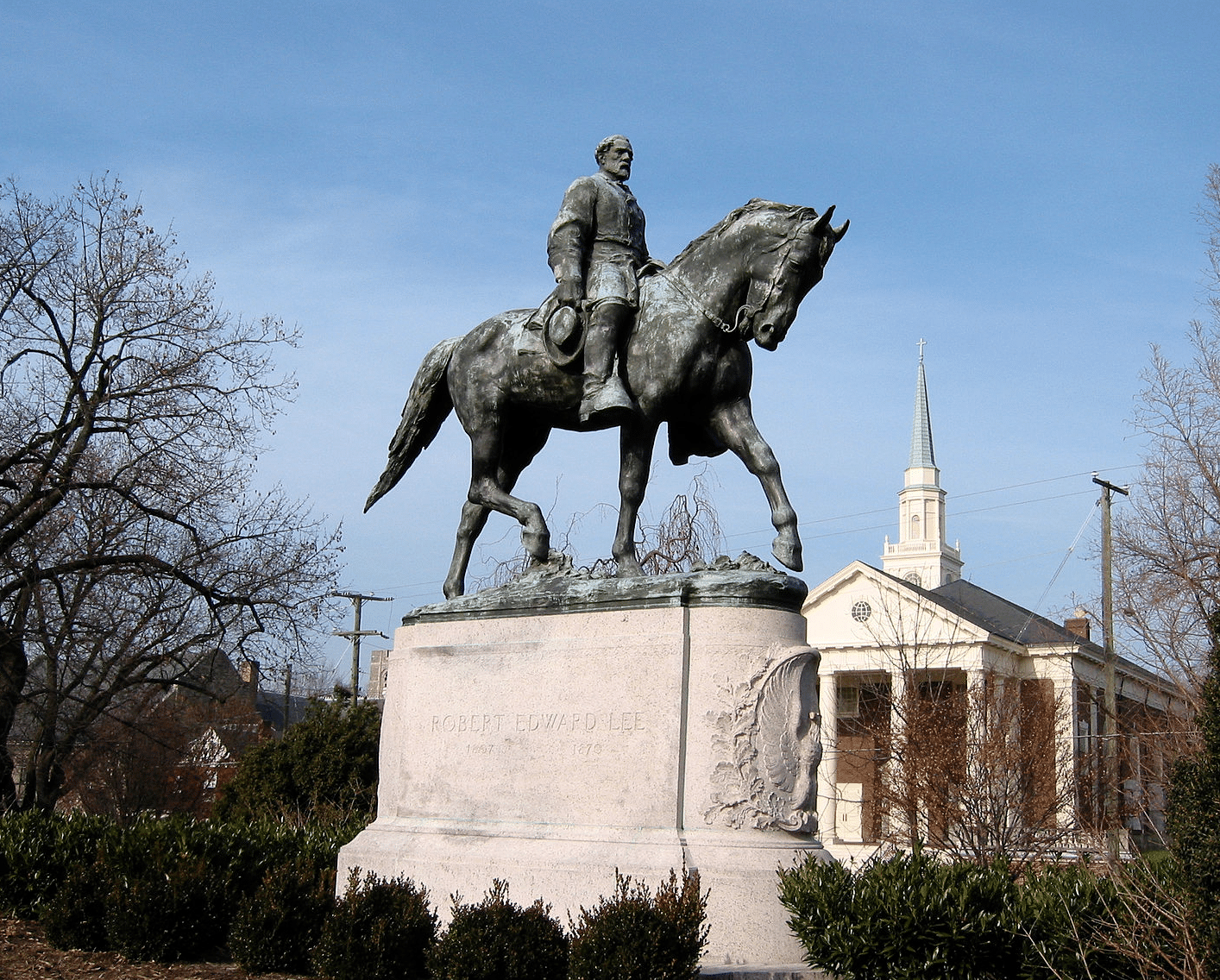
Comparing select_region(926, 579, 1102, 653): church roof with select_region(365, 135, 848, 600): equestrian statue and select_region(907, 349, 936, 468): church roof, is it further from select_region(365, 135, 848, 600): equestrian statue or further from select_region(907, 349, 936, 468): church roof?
select_region(907, 349, 936, 468): church roof

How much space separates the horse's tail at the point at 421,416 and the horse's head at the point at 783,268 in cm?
297

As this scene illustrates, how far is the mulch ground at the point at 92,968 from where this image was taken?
8953 mm

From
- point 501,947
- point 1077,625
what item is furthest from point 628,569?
point 1077,625

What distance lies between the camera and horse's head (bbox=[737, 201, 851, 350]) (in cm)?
948

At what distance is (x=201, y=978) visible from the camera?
884cm

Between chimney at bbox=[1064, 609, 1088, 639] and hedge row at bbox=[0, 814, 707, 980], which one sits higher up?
chimney at bbox=[1064, 609, 1088, 639]

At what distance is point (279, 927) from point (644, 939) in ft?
9.73

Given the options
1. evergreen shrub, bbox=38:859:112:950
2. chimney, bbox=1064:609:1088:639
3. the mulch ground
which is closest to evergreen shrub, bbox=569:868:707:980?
the mulch ground

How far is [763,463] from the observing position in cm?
954

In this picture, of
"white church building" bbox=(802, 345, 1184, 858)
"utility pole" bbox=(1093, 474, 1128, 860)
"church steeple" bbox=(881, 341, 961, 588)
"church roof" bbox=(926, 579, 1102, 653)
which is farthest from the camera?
"church steeple" bbox=(881, 341, 961, 588)

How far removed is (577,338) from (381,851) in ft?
13.8

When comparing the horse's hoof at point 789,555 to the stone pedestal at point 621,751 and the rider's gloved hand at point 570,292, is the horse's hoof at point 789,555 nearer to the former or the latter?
the stone pedestal at point 621,751

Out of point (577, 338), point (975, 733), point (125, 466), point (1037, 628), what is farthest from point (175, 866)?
point (1037, 628)

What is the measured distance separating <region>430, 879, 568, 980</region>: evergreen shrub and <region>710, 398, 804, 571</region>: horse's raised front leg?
3007 millimetres
